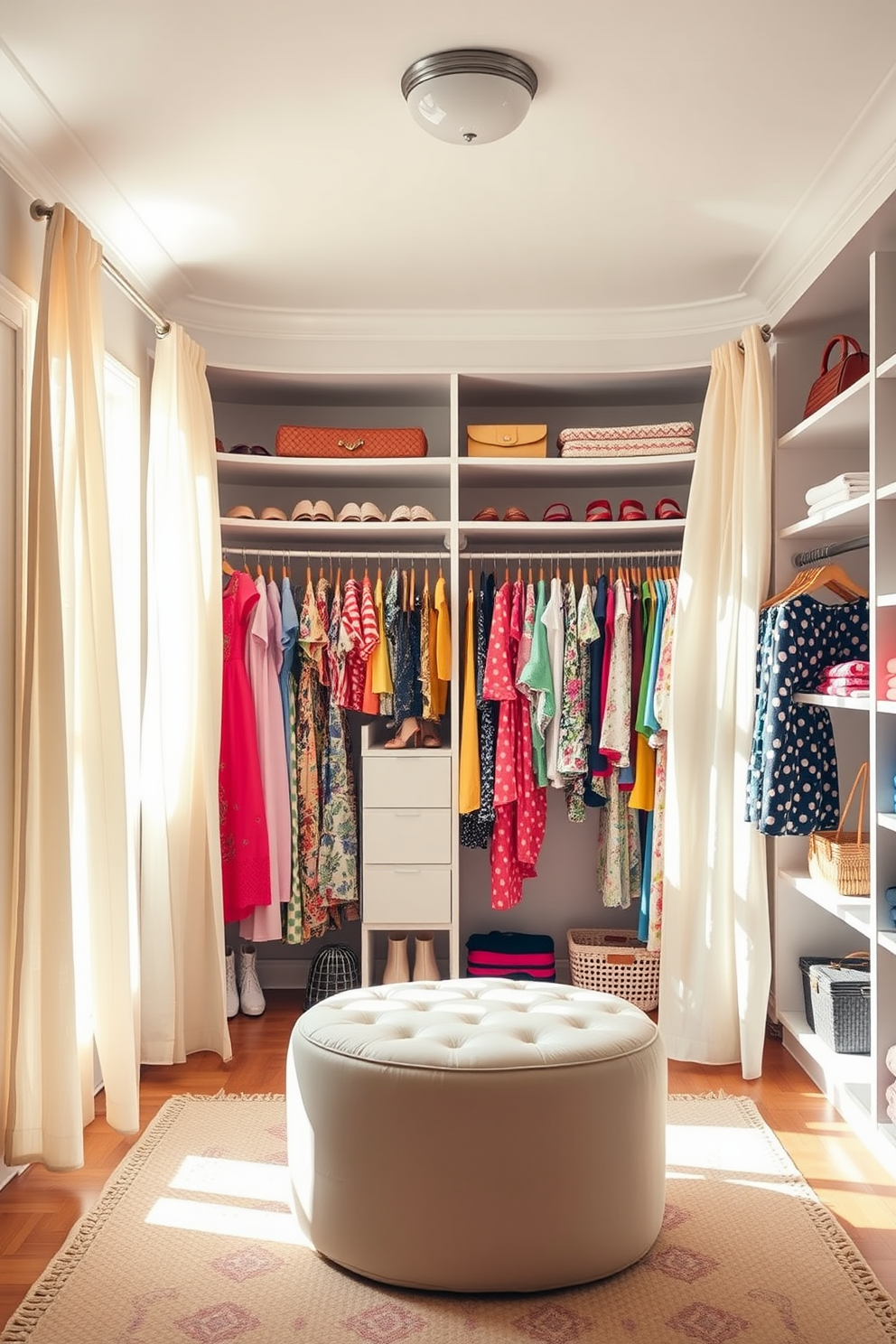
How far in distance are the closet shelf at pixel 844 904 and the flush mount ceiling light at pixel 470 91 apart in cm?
216

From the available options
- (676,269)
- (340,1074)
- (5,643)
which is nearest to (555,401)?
(676,269)

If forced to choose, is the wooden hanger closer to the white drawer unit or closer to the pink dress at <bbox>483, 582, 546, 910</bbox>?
the pink dress at <bbox>483, 582, 546, 910</bbox>

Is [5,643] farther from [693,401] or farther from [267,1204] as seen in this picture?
[693,401]

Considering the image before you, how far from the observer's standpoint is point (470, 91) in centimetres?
240

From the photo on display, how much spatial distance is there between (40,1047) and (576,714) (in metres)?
2.07

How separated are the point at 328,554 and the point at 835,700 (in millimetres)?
1893

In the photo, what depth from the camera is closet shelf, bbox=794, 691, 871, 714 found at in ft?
9.52

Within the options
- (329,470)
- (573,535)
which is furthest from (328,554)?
(573,535)

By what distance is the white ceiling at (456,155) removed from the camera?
2.24 meters

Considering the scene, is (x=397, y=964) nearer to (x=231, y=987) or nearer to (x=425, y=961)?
(x=425, y=961)

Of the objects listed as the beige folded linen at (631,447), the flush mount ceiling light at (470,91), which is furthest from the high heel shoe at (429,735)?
the flush mount ceiling light at (470,91)

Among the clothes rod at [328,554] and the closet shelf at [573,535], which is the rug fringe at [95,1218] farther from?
the closet shelf at [573,535]

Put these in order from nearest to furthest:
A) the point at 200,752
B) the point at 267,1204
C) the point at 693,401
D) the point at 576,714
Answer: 1. the point at 267,1204
2. the point at 200,752
3. the point at 576,714
4. the point at 693,401

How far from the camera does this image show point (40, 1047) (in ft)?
8.34
